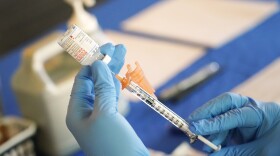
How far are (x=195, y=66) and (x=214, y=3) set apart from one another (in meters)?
0.44

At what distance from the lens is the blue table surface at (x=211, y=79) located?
106cm

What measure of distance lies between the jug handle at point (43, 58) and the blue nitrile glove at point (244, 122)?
337 mm

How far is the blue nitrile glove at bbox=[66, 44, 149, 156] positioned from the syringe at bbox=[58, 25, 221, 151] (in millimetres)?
16

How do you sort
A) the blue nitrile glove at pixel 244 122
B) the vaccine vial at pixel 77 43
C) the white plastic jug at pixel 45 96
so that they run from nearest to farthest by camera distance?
the vaccine vial at pixel 77 43
the blue nitrile glove at pixel 244 122
the white plastic jug at pixel 45 96

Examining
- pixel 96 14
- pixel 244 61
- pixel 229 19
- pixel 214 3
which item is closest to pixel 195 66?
pixel 244 61

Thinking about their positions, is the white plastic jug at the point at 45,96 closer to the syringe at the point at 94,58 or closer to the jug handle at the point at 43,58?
the jug handle at the point at 43,58

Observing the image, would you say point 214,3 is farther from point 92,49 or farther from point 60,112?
point 92,49

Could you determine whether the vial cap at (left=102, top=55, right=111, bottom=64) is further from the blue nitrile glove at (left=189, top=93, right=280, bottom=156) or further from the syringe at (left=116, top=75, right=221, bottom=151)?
the blue nitrile glove at (left=189, top=93, right=280, bottom=156)

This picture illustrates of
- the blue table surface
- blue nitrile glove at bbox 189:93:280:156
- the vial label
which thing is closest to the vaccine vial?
the vial label

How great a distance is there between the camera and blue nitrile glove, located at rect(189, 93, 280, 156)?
782mm

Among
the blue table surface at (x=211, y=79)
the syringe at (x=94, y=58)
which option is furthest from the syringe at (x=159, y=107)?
the blue table surface at (x=211, y=79)

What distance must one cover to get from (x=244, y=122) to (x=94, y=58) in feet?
0.92

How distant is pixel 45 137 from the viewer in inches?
40.2

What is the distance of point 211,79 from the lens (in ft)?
3.95
